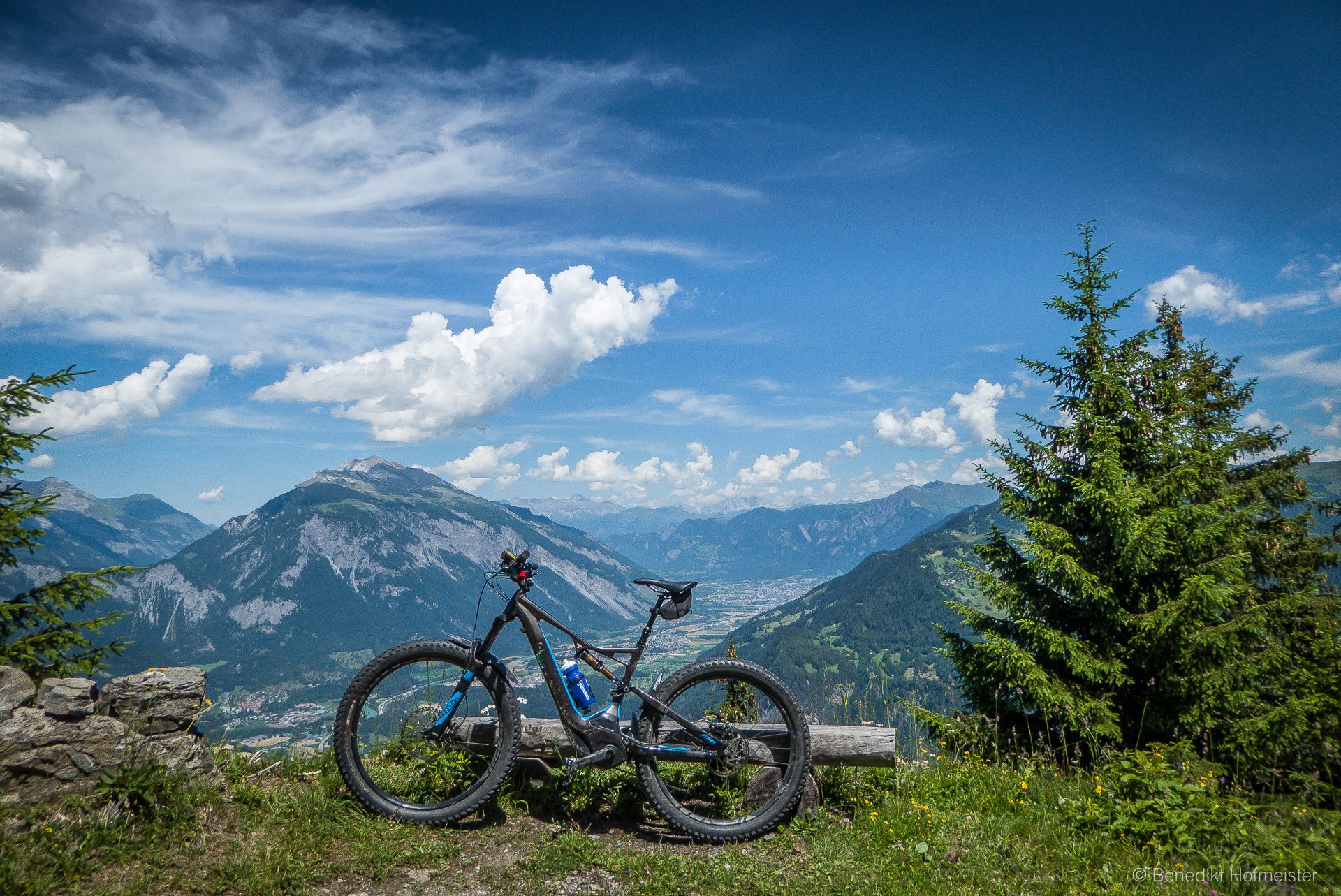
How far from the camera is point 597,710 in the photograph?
5566 mm

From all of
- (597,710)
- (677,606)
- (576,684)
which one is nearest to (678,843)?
(597,710)

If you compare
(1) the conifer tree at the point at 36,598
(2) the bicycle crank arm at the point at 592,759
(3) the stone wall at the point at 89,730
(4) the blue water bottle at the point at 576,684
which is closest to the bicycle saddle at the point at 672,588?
(4) the blue water bottle at the point at 576,684

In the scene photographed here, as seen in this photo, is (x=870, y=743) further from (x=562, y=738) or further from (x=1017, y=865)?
(x=562, y=738)

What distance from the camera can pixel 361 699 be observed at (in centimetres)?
535

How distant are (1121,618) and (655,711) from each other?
9003 millimetres

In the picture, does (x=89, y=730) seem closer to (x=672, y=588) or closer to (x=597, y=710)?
(x=597, y=710)

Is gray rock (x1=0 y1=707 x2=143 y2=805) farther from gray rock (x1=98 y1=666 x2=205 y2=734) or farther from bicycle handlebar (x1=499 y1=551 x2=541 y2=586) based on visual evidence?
bicycle handlebar (x1=499 y1=551 x2=541 y2=586)

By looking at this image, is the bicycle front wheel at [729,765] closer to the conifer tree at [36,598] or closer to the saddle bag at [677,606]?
the saddle bag at [677,606]

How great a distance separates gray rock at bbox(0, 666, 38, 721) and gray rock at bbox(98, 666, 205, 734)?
0.46 metres

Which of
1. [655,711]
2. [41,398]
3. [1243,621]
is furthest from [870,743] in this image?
[41,398]

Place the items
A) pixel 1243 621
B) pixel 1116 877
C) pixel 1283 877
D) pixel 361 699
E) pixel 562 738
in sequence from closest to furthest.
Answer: pixel 1283 877, pixel 1116 877, pixel 361 699, pixel 562 738, pixel 1243 621

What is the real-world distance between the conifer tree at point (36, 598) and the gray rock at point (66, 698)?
2.48 m

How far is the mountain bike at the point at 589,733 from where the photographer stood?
5.25 m

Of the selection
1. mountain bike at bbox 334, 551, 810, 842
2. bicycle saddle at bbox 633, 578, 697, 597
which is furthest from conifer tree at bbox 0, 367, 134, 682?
bicycle saddle at bbox 633, 578, 697, 597
